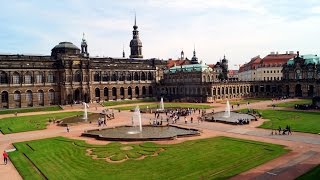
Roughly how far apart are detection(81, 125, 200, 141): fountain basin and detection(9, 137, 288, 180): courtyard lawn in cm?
333

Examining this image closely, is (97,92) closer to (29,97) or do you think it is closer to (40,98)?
(40,98)

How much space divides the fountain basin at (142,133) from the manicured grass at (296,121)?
45.0 ft

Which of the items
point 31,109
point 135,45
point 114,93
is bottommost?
point 31,109

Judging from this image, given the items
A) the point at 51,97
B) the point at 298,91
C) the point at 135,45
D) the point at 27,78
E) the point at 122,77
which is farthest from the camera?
the point at 135,45

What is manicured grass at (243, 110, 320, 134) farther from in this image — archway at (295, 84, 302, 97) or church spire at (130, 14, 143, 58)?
church spire at (130, 14, 143, 58)

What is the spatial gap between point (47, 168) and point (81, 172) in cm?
393

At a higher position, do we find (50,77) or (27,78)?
(50,77)

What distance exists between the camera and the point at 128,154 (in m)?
35.2

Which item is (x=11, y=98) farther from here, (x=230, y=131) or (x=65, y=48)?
(x=230, y=131)

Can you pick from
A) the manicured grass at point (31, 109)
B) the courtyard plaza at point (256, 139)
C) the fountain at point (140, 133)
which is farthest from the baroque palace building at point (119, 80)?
the fountain at point (140, 133)

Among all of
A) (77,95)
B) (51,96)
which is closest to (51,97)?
(51,96)

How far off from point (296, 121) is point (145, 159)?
110 feet

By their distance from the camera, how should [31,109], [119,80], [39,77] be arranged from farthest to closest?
[119,80] < [39,77] < [31,109]

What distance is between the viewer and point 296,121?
181 ft
